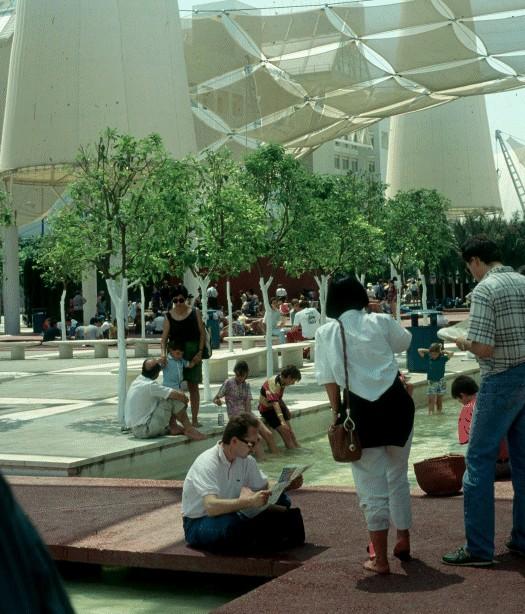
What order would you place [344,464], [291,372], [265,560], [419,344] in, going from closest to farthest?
[265,560] → [291,372] → [344,464] → [419,344]

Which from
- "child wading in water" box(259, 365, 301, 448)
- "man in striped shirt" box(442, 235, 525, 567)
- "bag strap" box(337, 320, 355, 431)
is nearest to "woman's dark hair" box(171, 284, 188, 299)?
"child wading in water" box(259, 365, 301, 448)

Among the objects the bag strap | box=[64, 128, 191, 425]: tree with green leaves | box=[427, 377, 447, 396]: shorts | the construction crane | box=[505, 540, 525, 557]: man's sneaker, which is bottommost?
box=[427, 377, 447, 396]: shorts

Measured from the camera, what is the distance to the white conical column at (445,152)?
67.9 meters

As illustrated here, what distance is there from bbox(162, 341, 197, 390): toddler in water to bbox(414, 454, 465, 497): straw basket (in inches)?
221

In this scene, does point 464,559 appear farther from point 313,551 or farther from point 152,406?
point 152,406

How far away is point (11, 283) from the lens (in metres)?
40.5

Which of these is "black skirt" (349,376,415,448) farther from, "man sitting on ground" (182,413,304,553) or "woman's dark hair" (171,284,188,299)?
"woman's dark hair" (171,284,188,299)

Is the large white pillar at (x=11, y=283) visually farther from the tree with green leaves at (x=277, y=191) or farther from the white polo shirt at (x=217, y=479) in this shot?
the white polo shirt at (x=217, y=479)

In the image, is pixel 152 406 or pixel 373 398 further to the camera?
pixel 152 406

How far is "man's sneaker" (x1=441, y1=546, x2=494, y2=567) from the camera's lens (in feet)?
17.4

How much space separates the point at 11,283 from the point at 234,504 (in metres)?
35.8

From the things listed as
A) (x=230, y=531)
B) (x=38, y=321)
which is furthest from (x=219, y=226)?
(x=38, y=321)

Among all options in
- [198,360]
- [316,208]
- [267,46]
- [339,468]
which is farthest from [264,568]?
[267,46]

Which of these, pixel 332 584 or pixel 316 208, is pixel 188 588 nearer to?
pixel 332 584
